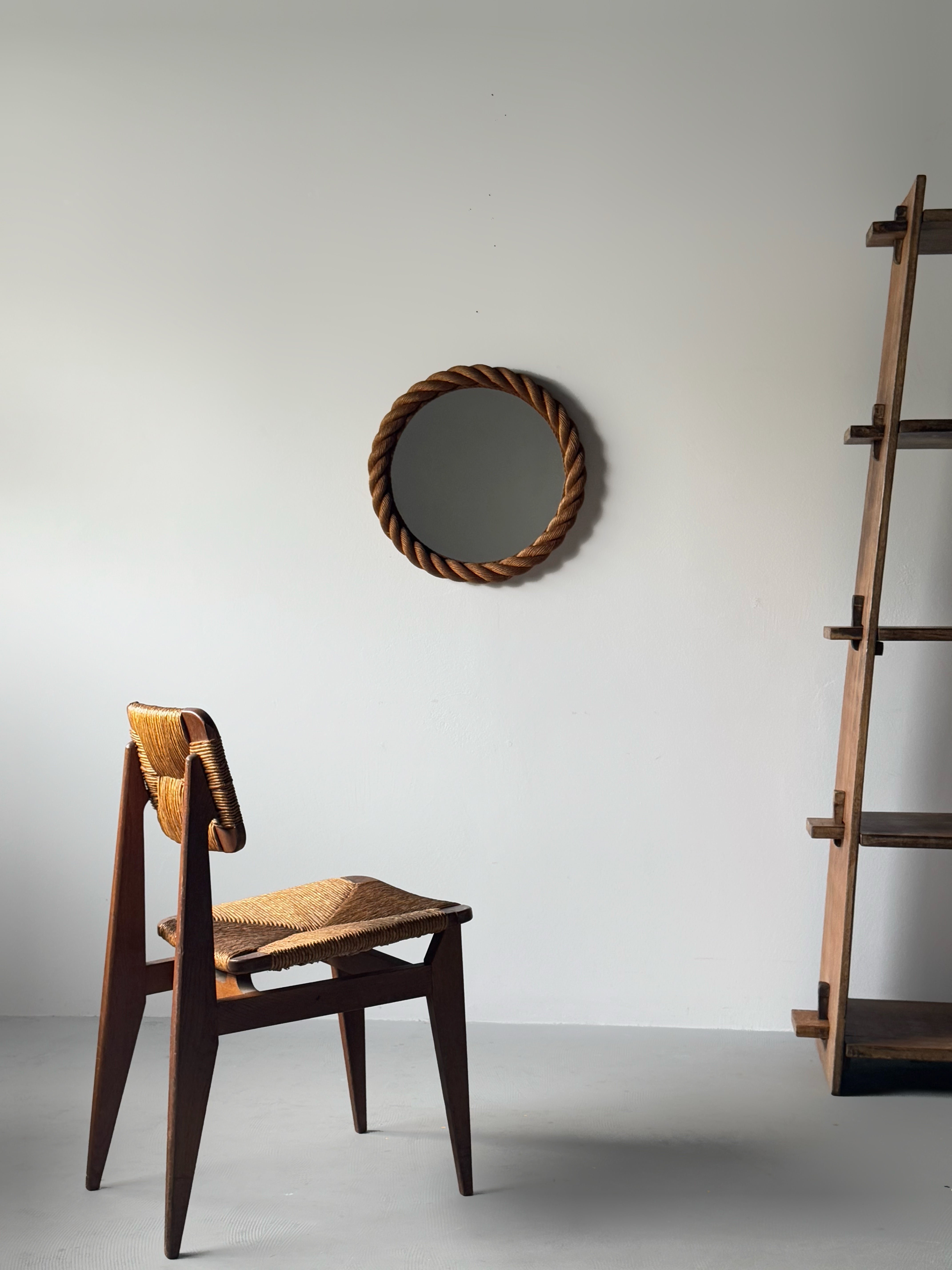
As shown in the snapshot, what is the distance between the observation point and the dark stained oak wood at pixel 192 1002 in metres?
1.46

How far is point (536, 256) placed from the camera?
2422 mm

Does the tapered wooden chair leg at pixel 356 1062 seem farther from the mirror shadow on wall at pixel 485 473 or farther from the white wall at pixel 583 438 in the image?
the mirror shadow on wall at pixel 485 473

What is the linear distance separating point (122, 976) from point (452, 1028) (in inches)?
20.3

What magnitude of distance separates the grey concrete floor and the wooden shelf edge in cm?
7

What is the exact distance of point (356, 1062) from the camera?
1.89m

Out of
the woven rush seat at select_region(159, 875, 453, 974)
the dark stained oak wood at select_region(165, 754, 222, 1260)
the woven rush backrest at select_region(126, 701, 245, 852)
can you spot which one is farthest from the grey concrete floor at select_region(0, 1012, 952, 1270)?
the woven rush backrest at select_region(126, 701, 245, 852)

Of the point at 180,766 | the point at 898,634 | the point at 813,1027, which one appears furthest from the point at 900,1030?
the point at 180,766

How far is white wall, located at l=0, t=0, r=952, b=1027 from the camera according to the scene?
237cm

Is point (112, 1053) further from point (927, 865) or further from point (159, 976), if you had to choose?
point (927, 865)

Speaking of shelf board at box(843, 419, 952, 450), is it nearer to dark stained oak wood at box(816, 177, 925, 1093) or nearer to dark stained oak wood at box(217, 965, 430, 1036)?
dark stained oak wood at box(816, 177, 925, 1093)

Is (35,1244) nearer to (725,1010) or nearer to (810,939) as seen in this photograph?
(725,1010)

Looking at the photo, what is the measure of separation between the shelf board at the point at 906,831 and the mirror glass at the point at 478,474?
3.06ft

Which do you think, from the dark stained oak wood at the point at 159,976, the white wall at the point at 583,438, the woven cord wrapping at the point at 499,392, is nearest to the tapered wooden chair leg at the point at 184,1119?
the dark stained oak wood at the point at 159,976

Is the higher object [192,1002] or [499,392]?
[499,392]
